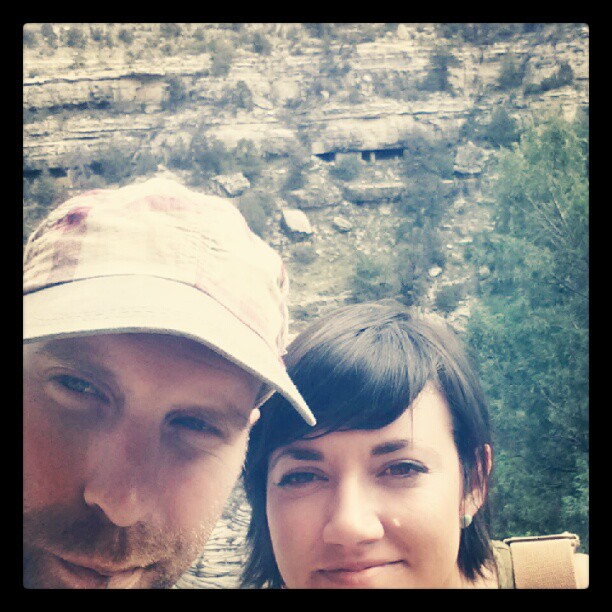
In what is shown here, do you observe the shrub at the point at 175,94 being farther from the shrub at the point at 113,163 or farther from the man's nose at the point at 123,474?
the man's nose at the point at 123,474

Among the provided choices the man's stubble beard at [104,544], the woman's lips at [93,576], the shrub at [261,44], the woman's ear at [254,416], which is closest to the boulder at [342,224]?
the shrub at [261,44]

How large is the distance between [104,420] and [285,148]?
1.56 meters

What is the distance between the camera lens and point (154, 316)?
135 inches

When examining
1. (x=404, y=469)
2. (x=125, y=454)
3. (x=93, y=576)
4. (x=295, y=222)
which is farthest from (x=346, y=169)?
(x=93, y=576)

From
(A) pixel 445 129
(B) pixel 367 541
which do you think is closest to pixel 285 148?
(A) pixel 445 129

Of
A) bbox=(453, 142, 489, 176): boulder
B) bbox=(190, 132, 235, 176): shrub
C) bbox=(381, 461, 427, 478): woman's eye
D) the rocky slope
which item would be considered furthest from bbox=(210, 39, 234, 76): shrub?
bbox=(381, 461, 427, 478): woman's eye

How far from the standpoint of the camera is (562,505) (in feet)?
13.6

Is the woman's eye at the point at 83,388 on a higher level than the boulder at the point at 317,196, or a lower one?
lower

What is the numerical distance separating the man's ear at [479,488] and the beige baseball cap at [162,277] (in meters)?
→ 0.83

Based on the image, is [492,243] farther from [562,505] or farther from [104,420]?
[104,420]

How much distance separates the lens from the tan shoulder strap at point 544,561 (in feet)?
13.2

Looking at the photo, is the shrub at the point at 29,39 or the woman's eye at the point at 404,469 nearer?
the woman's eye at the point at 404,469

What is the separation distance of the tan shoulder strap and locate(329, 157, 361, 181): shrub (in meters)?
1.90

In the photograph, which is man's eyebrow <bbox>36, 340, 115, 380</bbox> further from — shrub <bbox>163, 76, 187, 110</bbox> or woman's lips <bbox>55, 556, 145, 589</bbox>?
shrub <bbox>163, 76, 187, 110</bbox>
